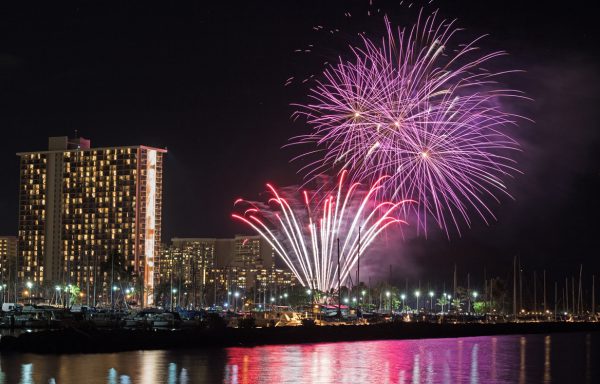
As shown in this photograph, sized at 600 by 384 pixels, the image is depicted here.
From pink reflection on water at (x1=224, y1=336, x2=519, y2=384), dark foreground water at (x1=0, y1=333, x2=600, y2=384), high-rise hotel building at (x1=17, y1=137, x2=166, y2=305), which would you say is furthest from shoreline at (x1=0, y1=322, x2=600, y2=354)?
high-rise hotel building at (x1=17, y1=137, x2=166, y2=305)

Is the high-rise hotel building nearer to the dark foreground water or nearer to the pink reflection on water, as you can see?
the pink reflection on water

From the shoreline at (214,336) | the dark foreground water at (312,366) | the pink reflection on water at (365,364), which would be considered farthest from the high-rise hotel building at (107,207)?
the dark foreground water at (312,366)

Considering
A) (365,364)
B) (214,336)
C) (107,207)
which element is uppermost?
(107,207)

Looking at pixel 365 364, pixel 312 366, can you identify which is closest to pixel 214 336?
pixel 365 364

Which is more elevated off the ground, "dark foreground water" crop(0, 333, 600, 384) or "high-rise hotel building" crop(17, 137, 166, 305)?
"high-rise hotel building" crop(17, 137, 166, 305)

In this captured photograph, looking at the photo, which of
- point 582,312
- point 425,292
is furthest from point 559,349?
point 425,292

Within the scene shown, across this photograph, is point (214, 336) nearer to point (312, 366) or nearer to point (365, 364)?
point (365, 364)

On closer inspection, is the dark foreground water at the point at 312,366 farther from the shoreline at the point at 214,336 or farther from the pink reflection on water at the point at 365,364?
the shoreline at the point at 214,336
